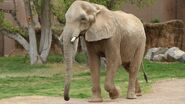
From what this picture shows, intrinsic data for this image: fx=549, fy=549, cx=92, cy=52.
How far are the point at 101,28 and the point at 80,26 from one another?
1.98 ft

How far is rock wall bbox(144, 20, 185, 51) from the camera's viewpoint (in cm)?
3044

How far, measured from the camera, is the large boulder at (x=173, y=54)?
93.9 feet

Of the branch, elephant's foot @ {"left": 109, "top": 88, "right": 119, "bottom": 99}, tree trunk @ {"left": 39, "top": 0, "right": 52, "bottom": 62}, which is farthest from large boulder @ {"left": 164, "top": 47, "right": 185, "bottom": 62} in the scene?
elephant's foot @ {"left": 109, "top": 88, "right": 119, "bottom": 99}

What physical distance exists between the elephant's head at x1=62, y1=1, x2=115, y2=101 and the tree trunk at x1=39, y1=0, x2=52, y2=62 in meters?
13.5

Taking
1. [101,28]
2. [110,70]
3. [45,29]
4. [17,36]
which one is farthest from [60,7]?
[101,28]

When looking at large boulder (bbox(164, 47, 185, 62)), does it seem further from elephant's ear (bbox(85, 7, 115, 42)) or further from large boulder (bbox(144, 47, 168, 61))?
elephant's ear (bbox(85, 7, 115, 42))

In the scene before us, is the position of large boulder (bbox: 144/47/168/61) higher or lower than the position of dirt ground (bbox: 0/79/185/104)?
lower

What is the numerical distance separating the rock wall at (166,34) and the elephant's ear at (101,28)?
18907 mm

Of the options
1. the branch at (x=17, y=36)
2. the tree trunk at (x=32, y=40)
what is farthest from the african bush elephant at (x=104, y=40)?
the branch at (x=17, y=36)

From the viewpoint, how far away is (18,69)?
24094 mm

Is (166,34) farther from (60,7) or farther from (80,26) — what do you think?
(80,26)

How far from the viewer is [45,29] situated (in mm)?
25656

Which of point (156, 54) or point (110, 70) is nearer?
point (110, 70)

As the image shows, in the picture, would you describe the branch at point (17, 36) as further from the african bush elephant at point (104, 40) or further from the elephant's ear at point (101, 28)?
the elephant's ear at point (101, 28)
